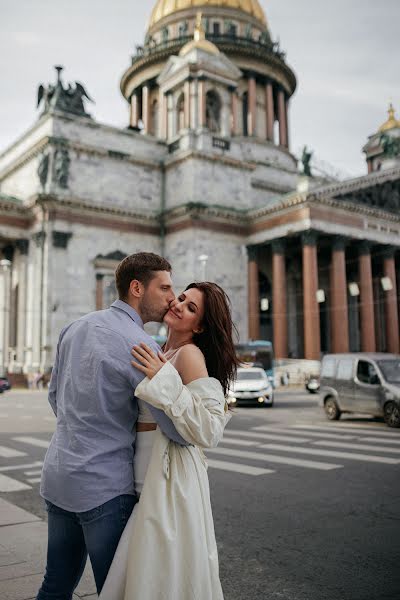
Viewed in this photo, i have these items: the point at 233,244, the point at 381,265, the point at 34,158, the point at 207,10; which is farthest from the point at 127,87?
the point at 381,265

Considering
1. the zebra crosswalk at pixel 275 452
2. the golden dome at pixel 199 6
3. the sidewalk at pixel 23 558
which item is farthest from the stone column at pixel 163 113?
the sidewalk at pixel 23 558

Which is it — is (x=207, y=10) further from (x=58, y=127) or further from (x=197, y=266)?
(x=197, y=266)

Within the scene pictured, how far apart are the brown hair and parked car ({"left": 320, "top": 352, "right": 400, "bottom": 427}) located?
12.8m

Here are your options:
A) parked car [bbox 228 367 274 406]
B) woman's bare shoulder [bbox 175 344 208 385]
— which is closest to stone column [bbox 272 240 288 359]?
parked car [bbox 228 367 274 406]

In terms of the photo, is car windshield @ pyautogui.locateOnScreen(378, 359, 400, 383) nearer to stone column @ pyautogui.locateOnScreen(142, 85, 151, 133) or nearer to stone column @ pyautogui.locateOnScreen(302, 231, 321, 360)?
stone column @ pyautogui.locateOnScreen(302, 231, 321, 360)

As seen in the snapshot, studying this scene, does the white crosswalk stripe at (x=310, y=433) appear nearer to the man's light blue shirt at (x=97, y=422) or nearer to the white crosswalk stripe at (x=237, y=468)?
the white crosswalk stripe at (x=237, y=468)

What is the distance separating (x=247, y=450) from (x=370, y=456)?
91.1 inches

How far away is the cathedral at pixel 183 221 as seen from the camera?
35.5 meters

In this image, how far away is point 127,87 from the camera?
59.0m

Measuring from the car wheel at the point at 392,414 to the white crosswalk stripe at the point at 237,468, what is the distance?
688cm

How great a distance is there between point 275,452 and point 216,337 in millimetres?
8187

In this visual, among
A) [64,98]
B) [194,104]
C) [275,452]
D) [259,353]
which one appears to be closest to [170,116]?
[194,104]

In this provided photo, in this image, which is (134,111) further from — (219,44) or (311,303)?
(311,303)

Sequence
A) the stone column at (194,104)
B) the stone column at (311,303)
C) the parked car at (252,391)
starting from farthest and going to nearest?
the stone column at (194,104) → the stone column at (311,303) → the parked car at (252,391)
